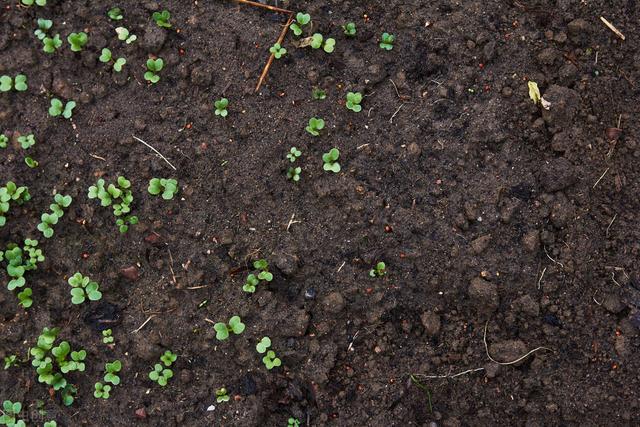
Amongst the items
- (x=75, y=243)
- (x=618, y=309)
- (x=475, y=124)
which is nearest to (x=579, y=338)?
(x=618, y=309)

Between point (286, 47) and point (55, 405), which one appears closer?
point (55, 405)

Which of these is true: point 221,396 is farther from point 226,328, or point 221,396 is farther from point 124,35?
point 124,35

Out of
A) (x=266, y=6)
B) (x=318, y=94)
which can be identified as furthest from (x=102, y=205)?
(x=266, y=6)

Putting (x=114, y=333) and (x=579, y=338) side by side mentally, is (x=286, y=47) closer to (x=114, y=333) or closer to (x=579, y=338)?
(x=114, y=333)

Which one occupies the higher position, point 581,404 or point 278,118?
point 278,118

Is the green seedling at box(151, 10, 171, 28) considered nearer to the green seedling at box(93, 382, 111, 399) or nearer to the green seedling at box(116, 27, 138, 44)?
the green seedling at box(116, 27, 138, 44)

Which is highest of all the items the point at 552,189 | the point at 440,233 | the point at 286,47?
the point at 286,47
